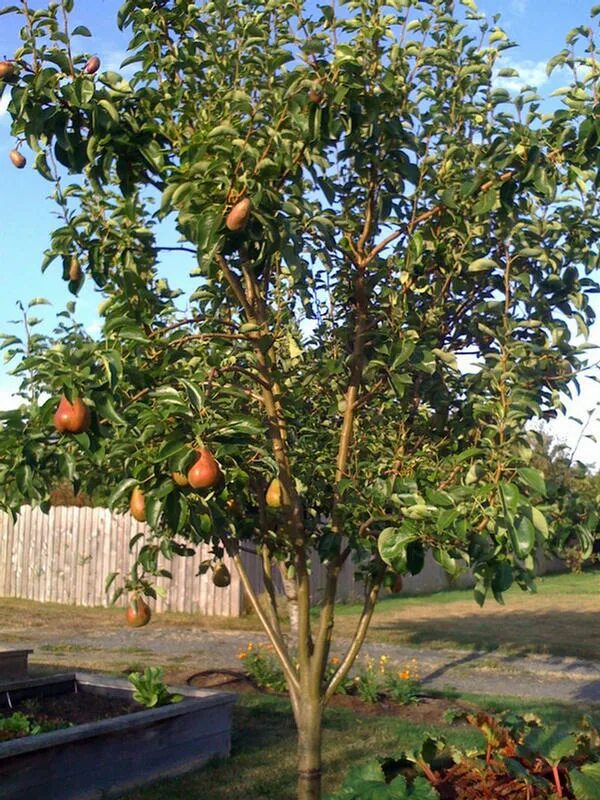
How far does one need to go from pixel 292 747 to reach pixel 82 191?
475 cm

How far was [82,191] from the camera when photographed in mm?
4434

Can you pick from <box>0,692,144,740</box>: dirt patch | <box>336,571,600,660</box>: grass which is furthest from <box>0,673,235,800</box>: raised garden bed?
<box>336,571,600,660</box>: grass

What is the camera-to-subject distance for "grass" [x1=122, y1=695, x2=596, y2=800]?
20.3 feet

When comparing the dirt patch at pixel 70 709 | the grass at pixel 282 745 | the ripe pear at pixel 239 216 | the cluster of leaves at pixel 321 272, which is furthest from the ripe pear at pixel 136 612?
the ripe pear at pixel 239 216

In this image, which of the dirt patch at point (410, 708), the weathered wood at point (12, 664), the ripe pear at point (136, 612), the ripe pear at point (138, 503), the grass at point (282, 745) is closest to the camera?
the ripe pear at point (138, 503)

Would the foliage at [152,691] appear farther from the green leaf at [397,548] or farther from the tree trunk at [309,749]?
the green leaf at [397,548]

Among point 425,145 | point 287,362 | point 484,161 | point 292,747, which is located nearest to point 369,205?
point 425,145

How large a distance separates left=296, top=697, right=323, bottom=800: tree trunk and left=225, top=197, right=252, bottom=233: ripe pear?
7.10 feet

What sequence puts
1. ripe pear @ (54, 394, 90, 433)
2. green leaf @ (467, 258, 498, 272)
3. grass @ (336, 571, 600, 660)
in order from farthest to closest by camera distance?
1. grass @ (336, 571, 600, 660)
2. green leaf @ (467, 258, 498, 272)
3. ripe pear @ (54, 394, 90, 433)

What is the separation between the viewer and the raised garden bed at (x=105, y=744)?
5.48 meters

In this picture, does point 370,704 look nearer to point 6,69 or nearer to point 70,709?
point 70,709

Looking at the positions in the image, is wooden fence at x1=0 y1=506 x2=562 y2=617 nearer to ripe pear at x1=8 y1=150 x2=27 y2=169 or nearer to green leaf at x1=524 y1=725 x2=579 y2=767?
green leaf at x1=524 y1=725 x2=579 y2=767

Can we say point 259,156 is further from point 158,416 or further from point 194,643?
point 194,643

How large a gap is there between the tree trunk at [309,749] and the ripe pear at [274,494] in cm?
90
